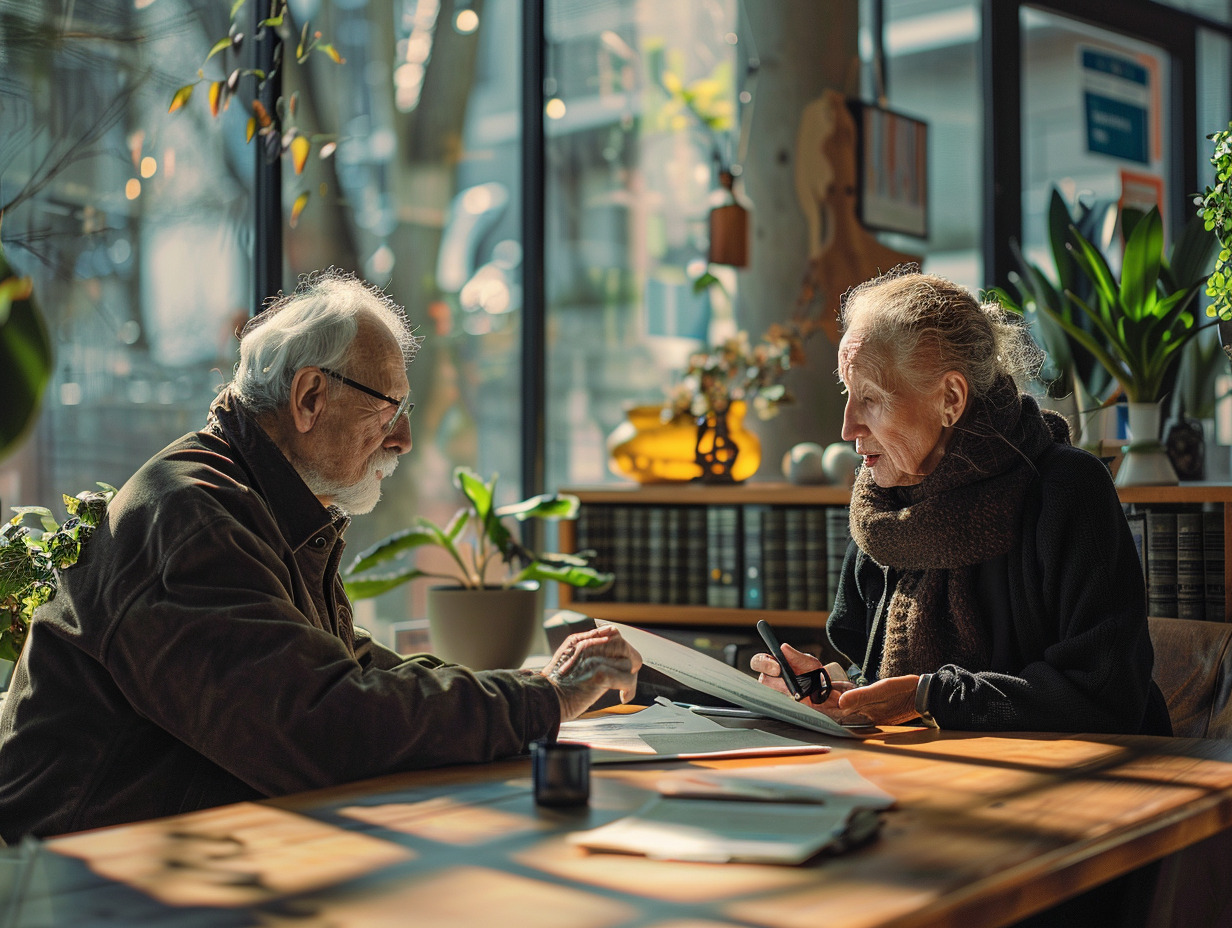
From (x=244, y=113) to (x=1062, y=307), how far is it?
217 centimetres

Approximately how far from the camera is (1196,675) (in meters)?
2.25

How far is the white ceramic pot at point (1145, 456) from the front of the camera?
273 centimetres

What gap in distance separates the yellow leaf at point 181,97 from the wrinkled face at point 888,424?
64.0 inches

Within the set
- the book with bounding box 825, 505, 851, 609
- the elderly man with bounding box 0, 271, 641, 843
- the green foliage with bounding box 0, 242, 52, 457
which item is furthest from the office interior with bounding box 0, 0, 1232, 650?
the green foliage with bounding box 0, 242, 52, 457

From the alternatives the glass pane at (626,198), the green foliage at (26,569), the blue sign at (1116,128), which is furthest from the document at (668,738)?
the blue sign at (1116,128)

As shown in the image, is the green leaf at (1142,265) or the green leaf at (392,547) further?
the green leaf at (392,547)

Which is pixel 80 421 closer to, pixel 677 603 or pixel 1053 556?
pixel 677 603

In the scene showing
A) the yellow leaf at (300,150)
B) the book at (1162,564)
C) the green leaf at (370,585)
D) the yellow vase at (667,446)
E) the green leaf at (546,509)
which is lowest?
the green leaf at (370,585)

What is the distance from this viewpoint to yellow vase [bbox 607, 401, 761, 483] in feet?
11.9

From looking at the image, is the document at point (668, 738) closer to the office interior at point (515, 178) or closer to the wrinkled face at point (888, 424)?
the wrinkled face at point (888, 424)

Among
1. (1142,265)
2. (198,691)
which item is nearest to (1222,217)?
(1142,265)

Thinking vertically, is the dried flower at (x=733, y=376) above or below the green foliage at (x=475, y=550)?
above

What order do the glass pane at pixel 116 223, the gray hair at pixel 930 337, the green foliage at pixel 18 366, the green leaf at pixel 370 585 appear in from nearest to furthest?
the green foliage at pixel 18 366
the gray hair at pixel 930 337
the glass pane at pixel 116 223
the green leaf at pixel 370 585

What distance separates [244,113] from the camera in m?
2.95
